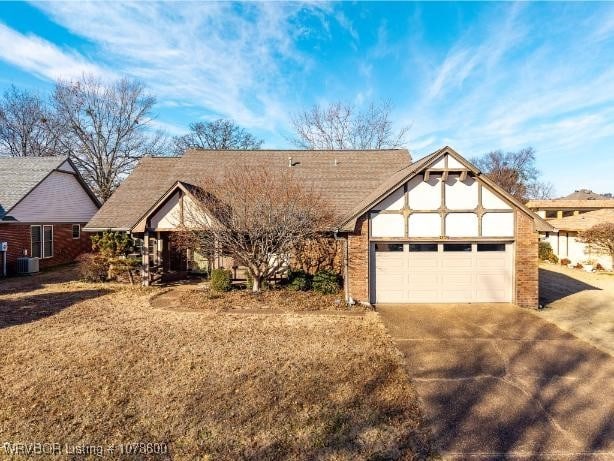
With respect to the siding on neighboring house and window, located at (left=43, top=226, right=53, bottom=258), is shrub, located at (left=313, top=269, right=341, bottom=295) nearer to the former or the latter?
the siding on neighboring house

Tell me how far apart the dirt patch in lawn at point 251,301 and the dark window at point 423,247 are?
2752 millimetres

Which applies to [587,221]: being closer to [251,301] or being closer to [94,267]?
[251,301]

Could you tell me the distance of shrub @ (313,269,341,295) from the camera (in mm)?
12156

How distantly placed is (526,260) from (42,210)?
2390cm

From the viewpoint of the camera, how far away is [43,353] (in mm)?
6965

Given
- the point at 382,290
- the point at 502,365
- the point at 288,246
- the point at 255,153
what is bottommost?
the point at 502,365

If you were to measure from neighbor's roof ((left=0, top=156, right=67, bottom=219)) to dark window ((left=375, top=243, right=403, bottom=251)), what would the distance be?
60.2 ft

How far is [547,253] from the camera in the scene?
2403cm

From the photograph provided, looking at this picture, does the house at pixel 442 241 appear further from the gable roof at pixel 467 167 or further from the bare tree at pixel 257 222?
the bare tree at pixel 257 222

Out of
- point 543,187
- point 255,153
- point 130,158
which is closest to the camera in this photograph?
point 255,153

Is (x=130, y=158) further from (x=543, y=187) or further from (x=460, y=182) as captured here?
(x=543, y=187)

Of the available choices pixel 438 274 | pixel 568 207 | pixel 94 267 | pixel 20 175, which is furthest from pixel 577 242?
pixel 20 175

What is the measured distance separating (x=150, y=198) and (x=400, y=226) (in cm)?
1216

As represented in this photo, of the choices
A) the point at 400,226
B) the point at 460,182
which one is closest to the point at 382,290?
the point at 400,226
